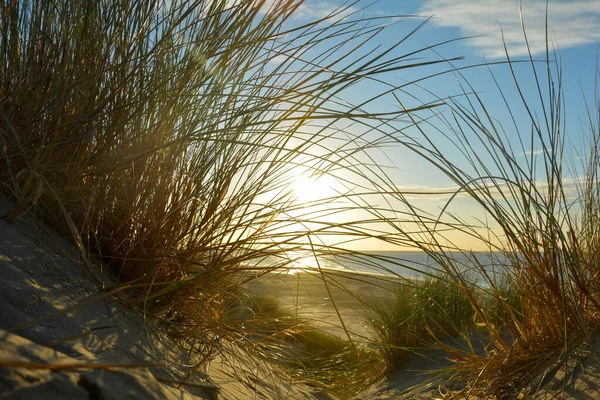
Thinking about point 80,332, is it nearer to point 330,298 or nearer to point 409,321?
point 330,298

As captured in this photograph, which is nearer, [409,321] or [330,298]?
[330,298]

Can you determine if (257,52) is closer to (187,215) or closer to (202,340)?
(187,215)

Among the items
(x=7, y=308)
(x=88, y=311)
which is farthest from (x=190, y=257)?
(x=7, y=308)

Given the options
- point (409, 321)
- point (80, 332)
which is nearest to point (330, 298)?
point (80, 332)

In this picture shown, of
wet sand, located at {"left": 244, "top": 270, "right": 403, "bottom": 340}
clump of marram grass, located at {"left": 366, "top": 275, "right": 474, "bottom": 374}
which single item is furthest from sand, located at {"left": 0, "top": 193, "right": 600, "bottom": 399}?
clump of marram grass, located at {"left": 366, "top": 275, "right": 474, "bottom": 374}

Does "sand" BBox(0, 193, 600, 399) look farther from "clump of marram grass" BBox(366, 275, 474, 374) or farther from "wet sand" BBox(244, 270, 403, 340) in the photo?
"clump of marram grass" BBox(366, 275, 474, 374)

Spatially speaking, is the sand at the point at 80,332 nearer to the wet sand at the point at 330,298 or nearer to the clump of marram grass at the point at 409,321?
the wet sand at the point at 330,298

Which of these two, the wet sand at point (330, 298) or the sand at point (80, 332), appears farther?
the wet sand at point (330, 298)

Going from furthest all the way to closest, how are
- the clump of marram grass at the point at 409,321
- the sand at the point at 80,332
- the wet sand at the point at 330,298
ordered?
the clump of marram grass at the point at 409,321 < the wet sand at the point at 330,298 < the sand at the point at 80,332

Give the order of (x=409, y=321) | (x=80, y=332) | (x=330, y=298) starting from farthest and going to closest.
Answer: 1. (x=409, y=321)
2. (x=330, y=298)
3. (x=80, y=332)

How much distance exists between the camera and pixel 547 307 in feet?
5.43

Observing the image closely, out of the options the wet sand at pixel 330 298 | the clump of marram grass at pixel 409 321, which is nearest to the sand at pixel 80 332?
the wet sand at pixel 330 298

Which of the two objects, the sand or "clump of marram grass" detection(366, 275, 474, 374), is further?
"clump of marram grass" detection(366, 275, 474, 374)

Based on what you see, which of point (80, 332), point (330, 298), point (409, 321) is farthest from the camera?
point (409, 321)
